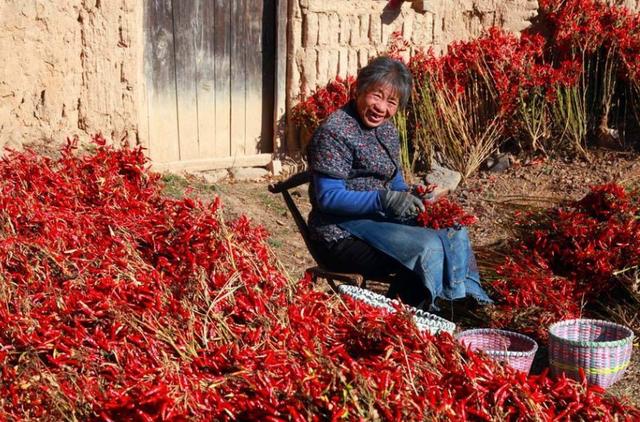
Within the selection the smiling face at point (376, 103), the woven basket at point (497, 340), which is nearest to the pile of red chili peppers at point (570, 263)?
the woven basket at point (497, 340)

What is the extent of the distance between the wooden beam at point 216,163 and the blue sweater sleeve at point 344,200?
3.42 metres

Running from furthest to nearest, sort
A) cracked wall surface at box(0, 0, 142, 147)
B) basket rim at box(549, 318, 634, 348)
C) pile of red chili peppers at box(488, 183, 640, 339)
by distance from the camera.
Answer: cracked wall surface at box(0, 0, 142, 147) < pile of red chili peppers at box(488, 183, 640, 339) < basket rim at box(549, 318, 634, 348)

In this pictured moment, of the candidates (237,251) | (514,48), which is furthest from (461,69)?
(237,251)

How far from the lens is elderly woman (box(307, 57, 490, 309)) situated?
4035 mm

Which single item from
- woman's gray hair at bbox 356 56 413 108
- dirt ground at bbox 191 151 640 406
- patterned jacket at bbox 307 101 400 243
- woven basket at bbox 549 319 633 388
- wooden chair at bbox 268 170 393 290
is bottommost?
dirt ground at bbox 191 151 640 406

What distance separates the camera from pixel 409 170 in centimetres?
800

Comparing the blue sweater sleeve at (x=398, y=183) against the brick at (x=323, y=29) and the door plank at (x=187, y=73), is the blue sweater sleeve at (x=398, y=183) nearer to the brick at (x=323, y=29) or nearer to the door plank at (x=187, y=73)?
the door plank at (x=187, y=73)

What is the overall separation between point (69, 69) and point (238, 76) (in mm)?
1570

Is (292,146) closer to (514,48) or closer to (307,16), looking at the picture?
(307,16)

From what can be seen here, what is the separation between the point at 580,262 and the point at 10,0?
4.05 metres

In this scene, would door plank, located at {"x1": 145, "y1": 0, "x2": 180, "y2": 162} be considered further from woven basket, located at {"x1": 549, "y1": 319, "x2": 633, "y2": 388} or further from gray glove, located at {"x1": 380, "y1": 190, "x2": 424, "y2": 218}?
woven basket, located at {"x1": 549, "y1": 319, "x2": 633, "y2": 388}

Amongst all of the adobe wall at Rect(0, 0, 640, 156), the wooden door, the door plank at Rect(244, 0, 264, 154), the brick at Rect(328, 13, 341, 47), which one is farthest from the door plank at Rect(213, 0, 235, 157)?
the brick at Rect(328, 13, 341, 47)

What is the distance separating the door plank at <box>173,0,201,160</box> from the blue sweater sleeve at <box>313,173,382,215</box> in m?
3.67

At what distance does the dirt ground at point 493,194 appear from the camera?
643 cm
